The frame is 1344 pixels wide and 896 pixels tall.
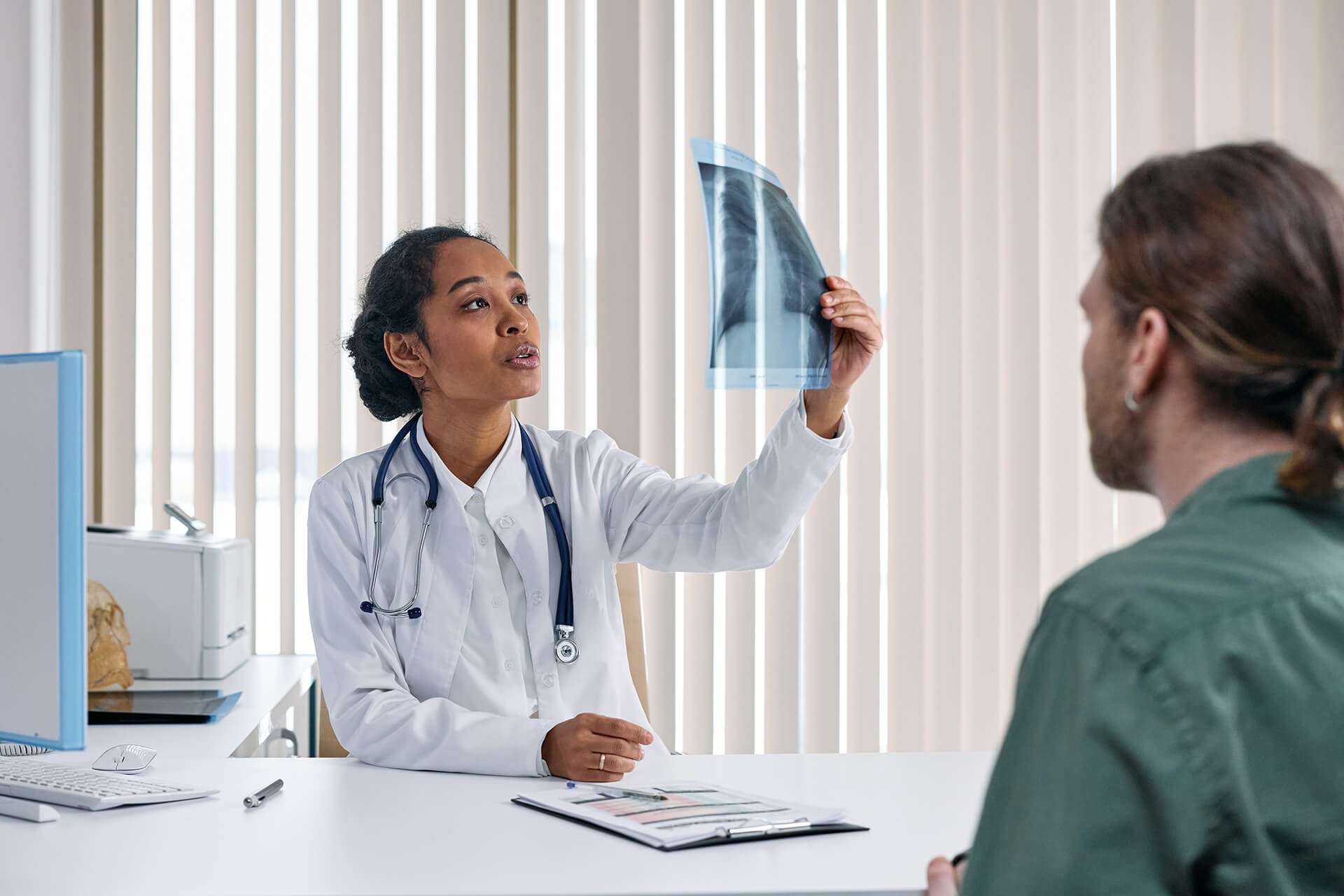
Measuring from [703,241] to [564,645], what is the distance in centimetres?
140

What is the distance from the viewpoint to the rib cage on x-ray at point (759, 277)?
55.7 inches

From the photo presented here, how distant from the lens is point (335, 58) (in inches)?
105

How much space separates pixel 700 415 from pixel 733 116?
784mm

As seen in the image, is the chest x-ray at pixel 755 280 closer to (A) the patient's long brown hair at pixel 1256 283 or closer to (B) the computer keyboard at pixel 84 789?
(A) the patient's long brown hair at pixel 1256 283

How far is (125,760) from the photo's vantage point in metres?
1.41

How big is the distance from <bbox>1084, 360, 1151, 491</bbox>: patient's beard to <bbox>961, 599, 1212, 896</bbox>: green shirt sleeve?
209 millimetres

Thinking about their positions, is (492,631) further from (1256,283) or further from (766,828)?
(1256,283)

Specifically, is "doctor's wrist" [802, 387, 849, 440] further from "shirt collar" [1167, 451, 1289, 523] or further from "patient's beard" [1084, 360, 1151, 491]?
"shirt collar" [1167, 451, 1289, 523]

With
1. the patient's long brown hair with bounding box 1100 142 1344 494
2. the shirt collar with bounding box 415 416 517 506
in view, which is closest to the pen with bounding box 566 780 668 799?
the shirt collar with bounding box 415 416 517 506

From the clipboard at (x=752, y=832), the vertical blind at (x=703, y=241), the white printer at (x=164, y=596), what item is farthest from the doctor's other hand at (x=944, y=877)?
the vertical blind at (x=703, y=241)

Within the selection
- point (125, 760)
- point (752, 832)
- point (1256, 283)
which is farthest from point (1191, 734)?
point (125, 760)

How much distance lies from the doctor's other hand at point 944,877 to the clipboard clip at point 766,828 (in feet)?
0.65

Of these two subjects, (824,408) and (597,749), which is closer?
(597,749)

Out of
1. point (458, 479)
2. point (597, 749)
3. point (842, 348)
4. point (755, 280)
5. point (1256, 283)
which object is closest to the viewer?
point (1256, 283)
